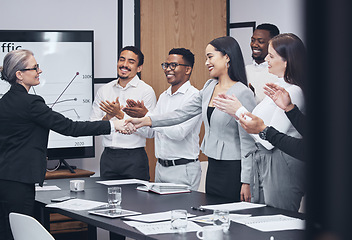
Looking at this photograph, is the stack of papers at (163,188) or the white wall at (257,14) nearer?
the stack of papers at (163,188)

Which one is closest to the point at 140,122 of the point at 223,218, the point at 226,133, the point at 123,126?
the point at 123,126

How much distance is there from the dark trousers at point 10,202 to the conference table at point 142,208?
0.14m

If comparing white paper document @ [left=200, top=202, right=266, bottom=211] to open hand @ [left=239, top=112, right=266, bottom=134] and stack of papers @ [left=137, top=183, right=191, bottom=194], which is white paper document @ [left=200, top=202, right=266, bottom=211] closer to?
open hand @ [left=239, top=112, right=266, bottom=134]

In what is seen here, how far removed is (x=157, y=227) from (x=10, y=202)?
1.00m

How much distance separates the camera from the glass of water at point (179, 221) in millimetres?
2053

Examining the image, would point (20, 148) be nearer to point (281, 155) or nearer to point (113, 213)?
point (113, 213)

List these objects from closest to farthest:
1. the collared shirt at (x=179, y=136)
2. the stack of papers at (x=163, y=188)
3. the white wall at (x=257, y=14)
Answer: the stack of papers at (x=163, y=188) < the collared shirt at (x=179, y=136) < the white wall at (x=257, y=14)

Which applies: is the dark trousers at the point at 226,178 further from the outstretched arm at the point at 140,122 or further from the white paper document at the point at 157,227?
the white paper document at the point at 157,227

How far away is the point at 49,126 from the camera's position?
2.85m

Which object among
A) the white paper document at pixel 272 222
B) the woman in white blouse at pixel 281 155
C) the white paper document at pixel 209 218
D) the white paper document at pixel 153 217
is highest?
the woman in white blouse at pixel 281 155

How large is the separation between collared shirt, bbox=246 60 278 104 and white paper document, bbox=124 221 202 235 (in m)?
2.07

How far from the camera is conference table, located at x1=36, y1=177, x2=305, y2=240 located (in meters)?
2.03

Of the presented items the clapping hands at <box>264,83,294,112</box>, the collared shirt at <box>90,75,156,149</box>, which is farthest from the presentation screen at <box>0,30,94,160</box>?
the clapping hands at <box>264,83,294,112</box>

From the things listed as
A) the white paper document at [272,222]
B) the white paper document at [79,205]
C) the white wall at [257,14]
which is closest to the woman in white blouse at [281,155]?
the white paper document at [272,222]
